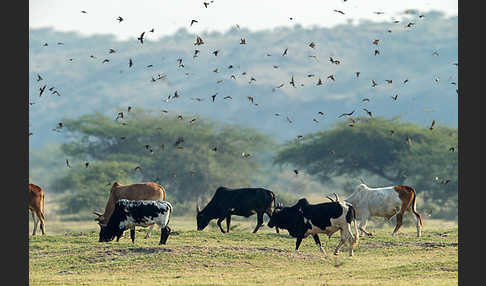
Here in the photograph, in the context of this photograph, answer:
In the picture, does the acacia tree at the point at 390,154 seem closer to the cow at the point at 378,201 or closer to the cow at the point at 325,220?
the cow at the point at 378,201

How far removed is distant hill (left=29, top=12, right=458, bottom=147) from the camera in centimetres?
14112

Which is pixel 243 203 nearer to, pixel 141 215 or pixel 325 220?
pixel 141 215

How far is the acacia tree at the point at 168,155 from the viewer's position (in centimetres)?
5062

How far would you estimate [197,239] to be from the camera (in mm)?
22375

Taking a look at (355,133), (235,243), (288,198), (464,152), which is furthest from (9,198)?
(355,133)

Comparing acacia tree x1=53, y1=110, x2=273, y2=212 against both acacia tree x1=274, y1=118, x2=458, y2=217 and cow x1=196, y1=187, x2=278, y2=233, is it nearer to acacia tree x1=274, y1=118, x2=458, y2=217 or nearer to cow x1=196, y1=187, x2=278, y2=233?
acacia tree x1=274, y1=118, x2=458, y2=217

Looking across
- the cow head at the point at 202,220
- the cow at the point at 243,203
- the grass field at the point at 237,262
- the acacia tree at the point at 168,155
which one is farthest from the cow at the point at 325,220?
the acacia tree at the point at 168,155

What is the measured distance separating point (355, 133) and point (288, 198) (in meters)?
5.95

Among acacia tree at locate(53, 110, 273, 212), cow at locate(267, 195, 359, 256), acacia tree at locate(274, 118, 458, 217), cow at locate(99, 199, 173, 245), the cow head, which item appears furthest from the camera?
acacia tree at locate(53, 110, 273, 212)

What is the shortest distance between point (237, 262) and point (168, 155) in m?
36.9

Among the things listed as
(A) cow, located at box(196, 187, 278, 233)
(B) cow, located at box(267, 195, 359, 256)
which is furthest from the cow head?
(B) cow, located at box(267, 195, 359, 256)

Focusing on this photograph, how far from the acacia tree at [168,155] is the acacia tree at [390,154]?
5.02 metres

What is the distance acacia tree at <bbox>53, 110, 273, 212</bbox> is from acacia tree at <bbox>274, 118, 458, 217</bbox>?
5015 millimetres

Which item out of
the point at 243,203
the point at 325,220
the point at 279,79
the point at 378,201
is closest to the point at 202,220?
the point at 243,203
